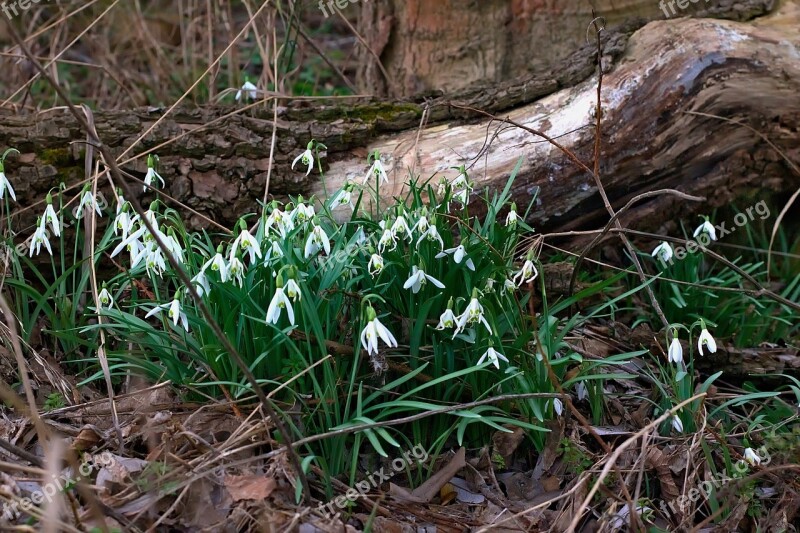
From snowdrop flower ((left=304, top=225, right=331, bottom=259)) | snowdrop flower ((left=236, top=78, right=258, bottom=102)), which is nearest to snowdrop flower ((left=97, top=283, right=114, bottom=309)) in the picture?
snowdrop flower ((left=304, top=225, right=331, bottom=259))

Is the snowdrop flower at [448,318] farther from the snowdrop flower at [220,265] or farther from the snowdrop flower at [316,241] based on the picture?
the snowdrop flower at [220,265]

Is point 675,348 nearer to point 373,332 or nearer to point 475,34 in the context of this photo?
point 373,332

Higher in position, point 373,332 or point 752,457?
point 373,332

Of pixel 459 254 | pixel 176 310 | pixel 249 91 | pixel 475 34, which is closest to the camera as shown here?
pixel 176 310

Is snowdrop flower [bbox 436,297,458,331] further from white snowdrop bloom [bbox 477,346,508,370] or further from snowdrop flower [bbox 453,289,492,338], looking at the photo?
white snowdrop bloom [bbox 477,346,508,370]

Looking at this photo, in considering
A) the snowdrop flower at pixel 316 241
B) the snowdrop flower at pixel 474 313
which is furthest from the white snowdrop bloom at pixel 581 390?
the snowdrop flower at pixel 316 241

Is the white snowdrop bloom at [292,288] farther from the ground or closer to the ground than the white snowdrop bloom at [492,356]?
farther from the ground

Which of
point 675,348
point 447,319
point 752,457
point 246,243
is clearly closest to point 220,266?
point 246,243
